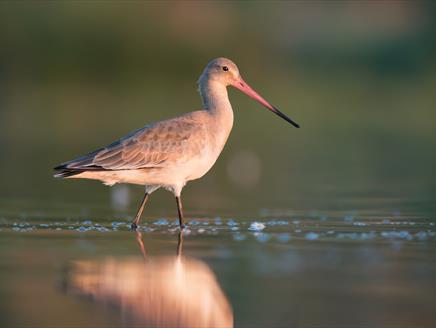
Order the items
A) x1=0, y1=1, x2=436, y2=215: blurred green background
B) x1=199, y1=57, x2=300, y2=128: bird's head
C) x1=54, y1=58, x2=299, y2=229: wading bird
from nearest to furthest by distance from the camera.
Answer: x1=54, y1=58, x2=299, y2=229: wading bird → x1=199, y1=57, x2=300, y2=128: bird's head → x1=0, y1=1, x2=436, y2=215: blurred green background

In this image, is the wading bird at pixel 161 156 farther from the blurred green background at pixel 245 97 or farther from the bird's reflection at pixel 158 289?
the bird's reflection at pixel 158 289

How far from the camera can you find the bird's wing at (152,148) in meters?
11.2

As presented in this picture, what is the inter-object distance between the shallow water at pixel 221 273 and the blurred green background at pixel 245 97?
201 centimetres

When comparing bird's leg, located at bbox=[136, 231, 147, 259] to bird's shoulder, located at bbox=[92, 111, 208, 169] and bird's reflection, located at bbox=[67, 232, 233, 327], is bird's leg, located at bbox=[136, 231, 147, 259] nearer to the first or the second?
bird's reflection, located at bbox=[67, 232, 233, 327]

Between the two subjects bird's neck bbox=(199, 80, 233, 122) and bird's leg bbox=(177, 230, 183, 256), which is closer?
bird's leg bbox=(177, 230, 183, 256)

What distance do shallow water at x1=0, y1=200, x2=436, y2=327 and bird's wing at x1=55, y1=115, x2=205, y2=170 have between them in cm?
66

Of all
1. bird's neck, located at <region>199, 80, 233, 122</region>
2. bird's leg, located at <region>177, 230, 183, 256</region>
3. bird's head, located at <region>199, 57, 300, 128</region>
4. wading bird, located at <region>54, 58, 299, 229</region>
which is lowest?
bird's leg, located at <region>177, 230, 183, 256</region>

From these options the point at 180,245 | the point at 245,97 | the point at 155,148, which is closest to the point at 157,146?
the point at 155,148

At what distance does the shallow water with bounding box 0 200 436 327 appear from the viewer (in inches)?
293

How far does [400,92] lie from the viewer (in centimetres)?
3844

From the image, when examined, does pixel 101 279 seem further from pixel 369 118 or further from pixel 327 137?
pixel 369 118

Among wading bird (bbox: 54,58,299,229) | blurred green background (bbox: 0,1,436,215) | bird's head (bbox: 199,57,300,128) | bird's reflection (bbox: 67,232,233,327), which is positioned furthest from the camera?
blurred green background (bbox: 0,1,436,215)

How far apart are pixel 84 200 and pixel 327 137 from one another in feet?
36.2

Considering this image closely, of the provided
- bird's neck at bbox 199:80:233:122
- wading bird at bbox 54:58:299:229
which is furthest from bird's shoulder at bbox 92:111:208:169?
bird's neck at bbox 199:80:233:122
